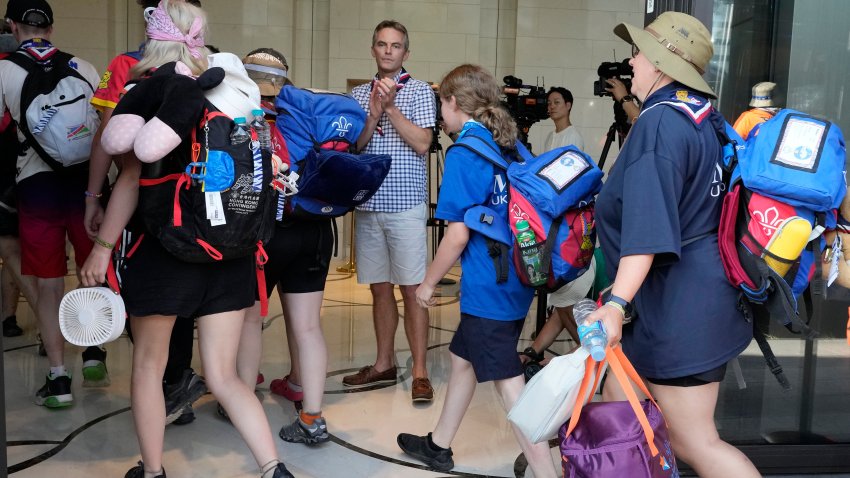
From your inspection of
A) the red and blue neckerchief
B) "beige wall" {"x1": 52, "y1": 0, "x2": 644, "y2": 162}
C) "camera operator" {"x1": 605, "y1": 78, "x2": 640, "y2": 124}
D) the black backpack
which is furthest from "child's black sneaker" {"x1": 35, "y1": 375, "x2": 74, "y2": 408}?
"beige wall" {"x1": 52, "y1": 0, "x2": 644, "y2": 162}

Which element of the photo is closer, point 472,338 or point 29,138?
point 472,338

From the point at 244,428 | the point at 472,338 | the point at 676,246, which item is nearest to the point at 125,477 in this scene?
the point at 244,428

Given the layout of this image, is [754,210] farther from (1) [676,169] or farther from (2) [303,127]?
(2) [303,127]

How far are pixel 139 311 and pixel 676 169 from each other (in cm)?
155

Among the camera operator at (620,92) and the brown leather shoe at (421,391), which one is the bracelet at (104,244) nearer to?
the brown leather shoe at (421,391)

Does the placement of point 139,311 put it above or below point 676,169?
below

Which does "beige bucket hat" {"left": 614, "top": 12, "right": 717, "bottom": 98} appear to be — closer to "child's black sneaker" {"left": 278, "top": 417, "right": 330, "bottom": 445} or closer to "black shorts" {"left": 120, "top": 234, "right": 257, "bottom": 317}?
"black shorts" {"left": 120, "top": 234, "right": 257, "bottom": 317}

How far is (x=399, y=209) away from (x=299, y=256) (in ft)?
2.96

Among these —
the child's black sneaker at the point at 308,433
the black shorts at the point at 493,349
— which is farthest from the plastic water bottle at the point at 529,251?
the child's black sneaker at the point at 308,433

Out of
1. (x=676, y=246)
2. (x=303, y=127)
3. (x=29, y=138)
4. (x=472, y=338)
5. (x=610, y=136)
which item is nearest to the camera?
(x=676, y=246)

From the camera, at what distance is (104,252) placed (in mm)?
2459

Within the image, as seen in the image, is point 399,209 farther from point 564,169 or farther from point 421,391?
point 564,169

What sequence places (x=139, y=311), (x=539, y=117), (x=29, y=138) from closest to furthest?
(x=139, y=311), (x=29, y=138), (x=539, y=117)

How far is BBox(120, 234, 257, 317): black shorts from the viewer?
2.43m
